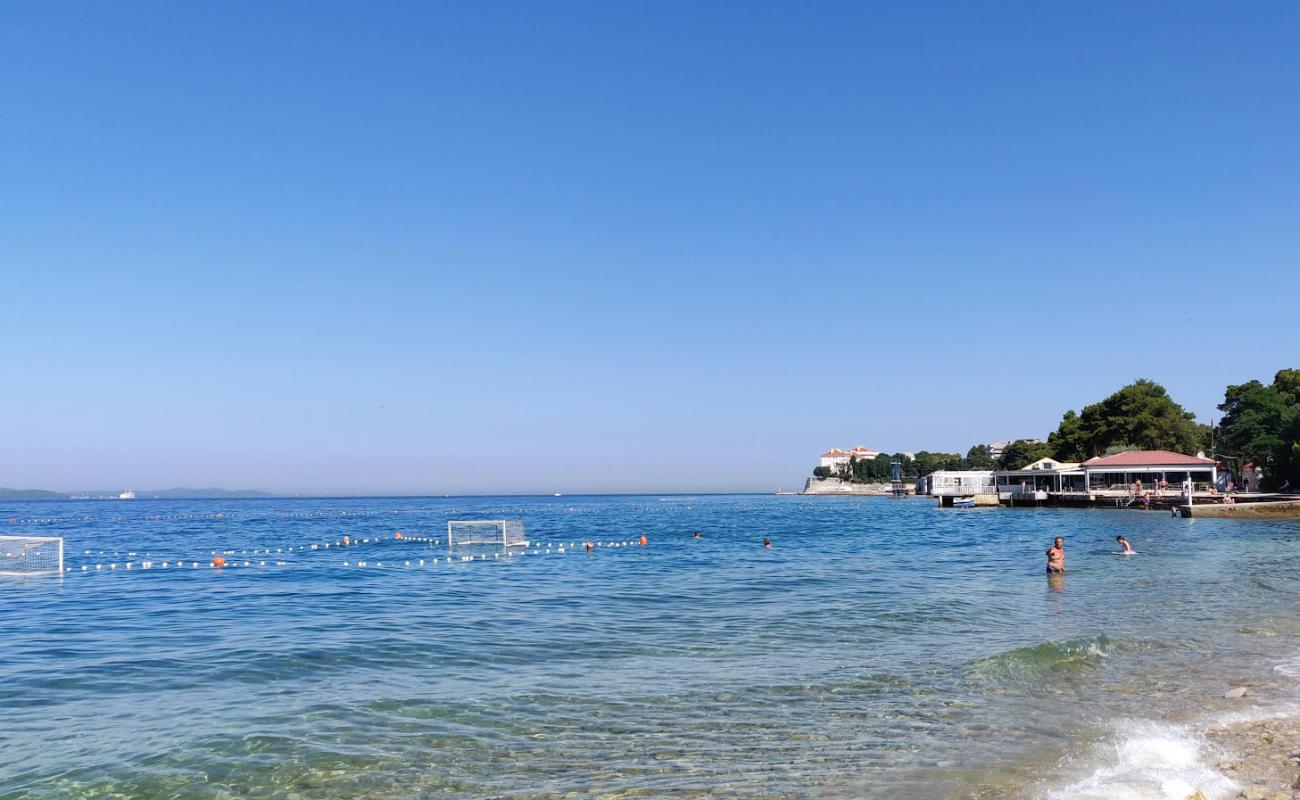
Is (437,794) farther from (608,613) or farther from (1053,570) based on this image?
(1053,570)

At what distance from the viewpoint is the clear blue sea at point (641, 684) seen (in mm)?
8461

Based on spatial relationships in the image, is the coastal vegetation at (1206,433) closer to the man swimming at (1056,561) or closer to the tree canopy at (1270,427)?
the tree canopy at (1270,427)

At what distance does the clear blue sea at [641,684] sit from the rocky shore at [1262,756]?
24 centimetres

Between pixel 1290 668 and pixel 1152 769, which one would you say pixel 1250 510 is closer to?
pixel 1290 668

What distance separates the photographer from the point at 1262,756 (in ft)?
27.9

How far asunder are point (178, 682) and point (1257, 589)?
25.2 meters

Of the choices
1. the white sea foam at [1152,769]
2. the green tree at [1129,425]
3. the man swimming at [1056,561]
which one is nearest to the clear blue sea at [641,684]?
the white sea foam at [1152,769]

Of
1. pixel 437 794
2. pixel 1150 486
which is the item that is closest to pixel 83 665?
pixel 437 794

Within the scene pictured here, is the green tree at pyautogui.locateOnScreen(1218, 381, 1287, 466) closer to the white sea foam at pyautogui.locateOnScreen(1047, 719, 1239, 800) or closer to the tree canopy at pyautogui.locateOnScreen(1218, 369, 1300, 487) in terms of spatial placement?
the tree canopy at pyautogui.locateOnScreen(1218, 369, 1300, 487)

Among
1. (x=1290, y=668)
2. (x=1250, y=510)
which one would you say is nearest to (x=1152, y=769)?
(x=1290, y=668)

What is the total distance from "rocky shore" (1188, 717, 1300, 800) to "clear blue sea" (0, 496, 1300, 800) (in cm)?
24

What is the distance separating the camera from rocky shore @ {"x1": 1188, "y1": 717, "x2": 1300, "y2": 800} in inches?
292

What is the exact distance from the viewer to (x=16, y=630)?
59.6 ft

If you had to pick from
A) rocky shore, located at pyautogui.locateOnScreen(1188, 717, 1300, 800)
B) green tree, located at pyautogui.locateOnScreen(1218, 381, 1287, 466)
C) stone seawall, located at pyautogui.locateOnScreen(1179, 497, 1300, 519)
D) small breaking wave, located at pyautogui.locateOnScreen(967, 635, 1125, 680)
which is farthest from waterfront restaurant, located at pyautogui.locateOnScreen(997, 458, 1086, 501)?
rocky shore, located at pyautogui.locateOnScreen(1188, 717, 1300, 800)
